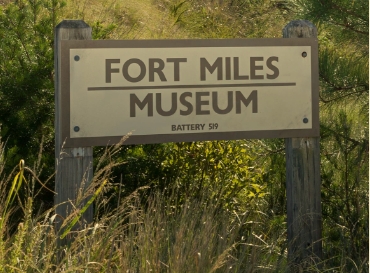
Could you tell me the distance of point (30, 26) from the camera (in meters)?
4.90

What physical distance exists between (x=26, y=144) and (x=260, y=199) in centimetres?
167

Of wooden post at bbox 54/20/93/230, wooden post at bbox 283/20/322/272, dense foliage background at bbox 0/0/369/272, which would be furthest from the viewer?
dense foliage background at bbox 0/0/369/272

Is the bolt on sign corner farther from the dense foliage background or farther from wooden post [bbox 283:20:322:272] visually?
the dense foliage background

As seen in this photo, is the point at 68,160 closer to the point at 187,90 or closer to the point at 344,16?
the point at 187,90

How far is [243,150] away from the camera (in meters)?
4.76

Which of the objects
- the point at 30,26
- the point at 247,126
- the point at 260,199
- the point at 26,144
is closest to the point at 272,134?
the point at 247,126

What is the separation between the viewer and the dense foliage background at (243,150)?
13.9ft

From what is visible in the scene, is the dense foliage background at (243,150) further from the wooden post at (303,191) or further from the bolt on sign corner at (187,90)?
the bolt on sign corner at (187,90)

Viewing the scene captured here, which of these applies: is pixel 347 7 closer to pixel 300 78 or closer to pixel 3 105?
pixel 300 78

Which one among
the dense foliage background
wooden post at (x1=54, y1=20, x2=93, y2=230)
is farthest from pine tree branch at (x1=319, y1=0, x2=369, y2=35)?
wooden post at (x1=54, y1=20, x2=93, y2=230)

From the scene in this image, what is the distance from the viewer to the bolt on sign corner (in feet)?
11.3

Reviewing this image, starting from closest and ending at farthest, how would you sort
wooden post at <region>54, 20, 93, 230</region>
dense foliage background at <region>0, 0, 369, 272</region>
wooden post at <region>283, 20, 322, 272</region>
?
wooden post at <region>54, 20, 93, 230</region> < wooden post at <region>283, 20, 322, 272</region> < dense foliage background at <region>0, 0, 369, 272</region>

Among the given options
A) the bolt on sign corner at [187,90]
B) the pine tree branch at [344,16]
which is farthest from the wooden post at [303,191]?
the pine tree branch at [344,16]

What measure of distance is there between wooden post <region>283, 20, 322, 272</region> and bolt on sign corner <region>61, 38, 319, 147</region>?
0.07m
